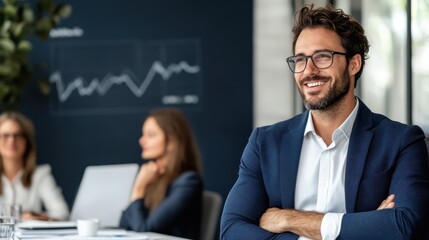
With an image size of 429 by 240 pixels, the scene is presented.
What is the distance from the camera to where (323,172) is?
3.17 m

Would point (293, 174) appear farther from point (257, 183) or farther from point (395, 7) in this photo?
point (395, 7)

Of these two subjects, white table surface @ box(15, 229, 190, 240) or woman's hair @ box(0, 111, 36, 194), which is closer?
white table surface @ box(15, 229, 190, 240)

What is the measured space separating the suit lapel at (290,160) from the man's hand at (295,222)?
61 mm

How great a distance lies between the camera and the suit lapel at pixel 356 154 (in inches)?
122

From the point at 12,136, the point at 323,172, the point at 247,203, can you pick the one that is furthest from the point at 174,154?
the point at 323,172

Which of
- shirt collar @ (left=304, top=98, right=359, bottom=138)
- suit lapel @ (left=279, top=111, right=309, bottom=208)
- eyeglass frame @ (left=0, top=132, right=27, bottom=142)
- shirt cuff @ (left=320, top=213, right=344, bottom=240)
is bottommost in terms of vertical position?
shirt cuff @ (left=320, top=213, right=344, bottom=240)

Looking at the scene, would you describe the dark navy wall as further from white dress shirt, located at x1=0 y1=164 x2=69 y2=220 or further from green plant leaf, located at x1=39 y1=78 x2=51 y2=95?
white dress shirt, located at x1=0 y1=164 x2=69 y2=220

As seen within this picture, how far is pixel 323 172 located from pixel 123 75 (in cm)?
436

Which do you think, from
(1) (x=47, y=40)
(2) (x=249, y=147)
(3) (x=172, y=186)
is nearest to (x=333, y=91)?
(2) (x=249, y=147)

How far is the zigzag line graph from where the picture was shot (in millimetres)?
7258

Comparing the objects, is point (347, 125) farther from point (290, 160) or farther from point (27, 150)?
point (27, 150)

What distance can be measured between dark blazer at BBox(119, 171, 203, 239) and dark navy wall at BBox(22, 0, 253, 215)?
2.25 meters

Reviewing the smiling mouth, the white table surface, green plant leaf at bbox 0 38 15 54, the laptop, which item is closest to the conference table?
the white table surface

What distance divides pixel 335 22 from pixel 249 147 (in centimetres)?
55
